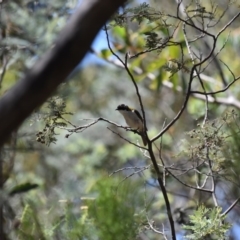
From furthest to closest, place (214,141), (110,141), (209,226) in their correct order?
(110,141)
(214,141)
(209,226)

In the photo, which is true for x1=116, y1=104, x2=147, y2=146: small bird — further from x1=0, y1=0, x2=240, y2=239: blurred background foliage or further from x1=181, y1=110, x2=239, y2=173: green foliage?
x1=181, y1=110, x2=239, y2=173: green foliage

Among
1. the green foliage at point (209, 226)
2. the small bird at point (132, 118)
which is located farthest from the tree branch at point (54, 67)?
the small bird at point (132, 118)

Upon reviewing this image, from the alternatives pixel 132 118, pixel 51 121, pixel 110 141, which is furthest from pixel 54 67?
pixel 110 141

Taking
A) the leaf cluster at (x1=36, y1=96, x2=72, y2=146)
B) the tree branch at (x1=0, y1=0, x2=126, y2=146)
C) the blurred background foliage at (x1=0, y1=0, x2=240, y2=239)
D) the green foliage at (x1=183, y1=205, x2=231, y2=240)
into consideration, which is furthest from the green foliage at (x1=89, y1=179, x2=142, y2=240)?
the leaf cluster at (x1=36, y1=96, x2=72, y2=146)

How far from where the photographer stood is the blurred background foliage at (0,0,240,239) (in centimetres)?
211

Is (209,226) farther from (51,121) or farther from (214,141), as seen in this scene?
(51,121)

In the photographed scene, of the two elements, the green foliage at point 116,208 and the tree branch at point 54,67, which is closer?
the tree branch at point 54,67

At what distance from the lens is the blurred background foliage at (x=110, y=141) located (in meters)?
2.11

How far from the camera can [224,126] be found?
2.62m

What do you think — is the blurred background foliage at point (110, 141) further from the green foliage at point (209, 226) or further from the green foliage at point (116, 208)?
the green foliage at point (209, 226)

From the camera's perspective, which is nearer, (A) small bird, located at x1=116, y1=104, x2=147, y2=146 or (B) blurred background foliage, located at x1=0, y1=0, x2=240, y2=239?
(B) blurred background foliage, located at x1=0, y1=0, x2=240, y2=239

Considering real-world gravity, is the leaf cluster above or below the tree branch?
above

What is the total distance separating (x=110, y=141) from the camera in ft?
25.9

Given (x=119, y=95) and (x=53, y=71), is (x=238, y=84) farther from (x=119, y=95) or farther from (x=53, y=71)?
(x=53, y=71)
